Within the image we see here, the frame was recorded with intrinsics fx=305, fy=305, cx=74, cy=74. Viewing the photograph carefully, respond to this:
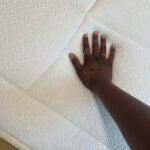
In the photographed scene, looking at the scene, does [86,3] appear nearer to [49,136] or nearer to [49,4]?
[49,4]

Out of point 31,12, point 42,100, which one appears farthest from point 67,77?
point 31,12

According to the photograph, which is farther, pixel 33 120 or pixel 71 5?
pixel 71 5

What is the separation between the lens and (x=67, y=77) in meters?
0.93

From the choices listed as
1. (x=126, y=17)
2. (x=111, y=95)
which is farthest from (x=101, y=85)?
(x=126, y=17)

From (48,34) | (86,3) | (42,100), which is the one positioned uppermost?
(86,3)

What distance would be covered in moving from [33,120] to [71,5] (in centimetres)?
39

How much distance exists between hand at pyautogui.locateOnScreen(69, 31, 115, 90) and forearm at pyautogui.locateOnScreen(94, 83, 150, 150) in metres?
0.03

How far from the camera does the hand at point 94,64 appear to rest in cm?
94

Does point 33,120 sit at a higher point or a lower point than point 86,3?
lower

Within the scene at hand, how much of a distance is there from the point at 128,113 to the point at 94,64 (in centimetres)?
21

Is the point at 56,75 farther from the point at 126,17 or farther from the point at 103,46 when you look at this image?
the point at 126,17

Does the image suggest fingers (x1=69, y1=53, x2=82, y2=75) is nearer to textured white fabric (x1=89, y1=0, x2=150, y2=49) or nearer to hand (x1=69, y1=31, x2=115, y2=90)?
hand (x1=69, y1=31, x2=115, y2=90)

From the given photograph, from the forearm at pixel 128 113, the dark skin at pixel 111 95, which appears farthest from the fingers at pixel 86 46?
the forearm at pixel 128 113

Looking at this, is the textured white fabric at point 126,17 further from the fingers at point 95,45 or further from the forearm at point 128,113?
the forearm at point 128,113
